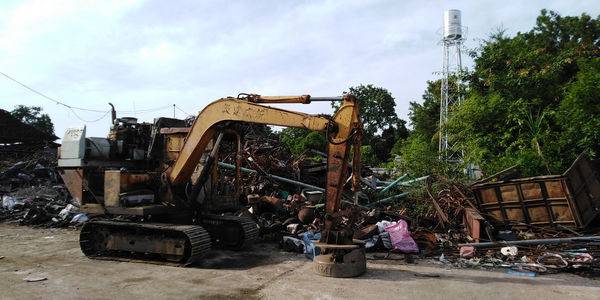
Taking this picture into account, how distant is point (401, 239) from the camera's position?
25.0 feet

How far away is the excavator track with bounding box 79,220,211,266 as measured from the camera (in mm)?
6641

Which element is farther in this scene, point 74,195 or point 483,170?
point 483,170

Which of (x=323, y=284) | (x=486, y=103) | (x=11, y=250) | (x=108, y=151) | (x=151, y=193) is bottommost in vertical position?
(x=323, y=284)

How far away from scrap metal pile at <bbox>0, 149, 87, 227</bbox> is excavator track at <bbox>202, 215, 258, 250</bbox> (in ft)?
17.3

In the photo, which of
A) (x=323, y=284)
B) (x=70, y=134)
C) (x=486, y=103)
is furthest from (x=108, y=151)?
(x=486, y=103)

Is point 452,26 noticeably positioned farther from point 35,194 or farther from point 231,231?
point 35,194

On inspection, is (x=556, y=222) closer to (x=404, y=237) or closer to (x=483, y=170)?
(x=404, y=237)

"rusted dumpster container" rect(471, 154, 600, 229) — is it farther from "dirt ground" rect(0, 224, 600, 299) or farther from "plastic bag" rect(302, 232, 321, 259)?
"plastic bag" rect(302, 232, 321, 259)

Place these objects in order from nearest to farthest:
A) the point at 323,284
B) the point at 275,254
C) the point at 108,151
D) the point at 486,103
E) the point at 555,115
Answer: the point at 323,284 < the point at 275,254 < the point at 108,151 < the point at 555,115 < the point at 486,103

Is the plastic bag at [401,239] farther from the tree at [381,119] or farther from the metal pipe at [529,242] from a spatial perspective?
the tree at [381,119]

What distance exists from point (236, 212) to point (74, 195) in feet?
13.7

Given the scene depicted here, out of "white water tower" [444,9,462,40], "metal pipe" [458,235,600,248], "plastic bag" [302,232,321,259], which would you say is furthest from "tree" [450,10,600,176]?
"white water tower" [444,9,462,40]

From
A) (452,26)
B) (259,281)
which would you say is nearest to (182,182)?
(259,281)

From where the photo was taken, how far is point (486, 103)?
14.0 m
